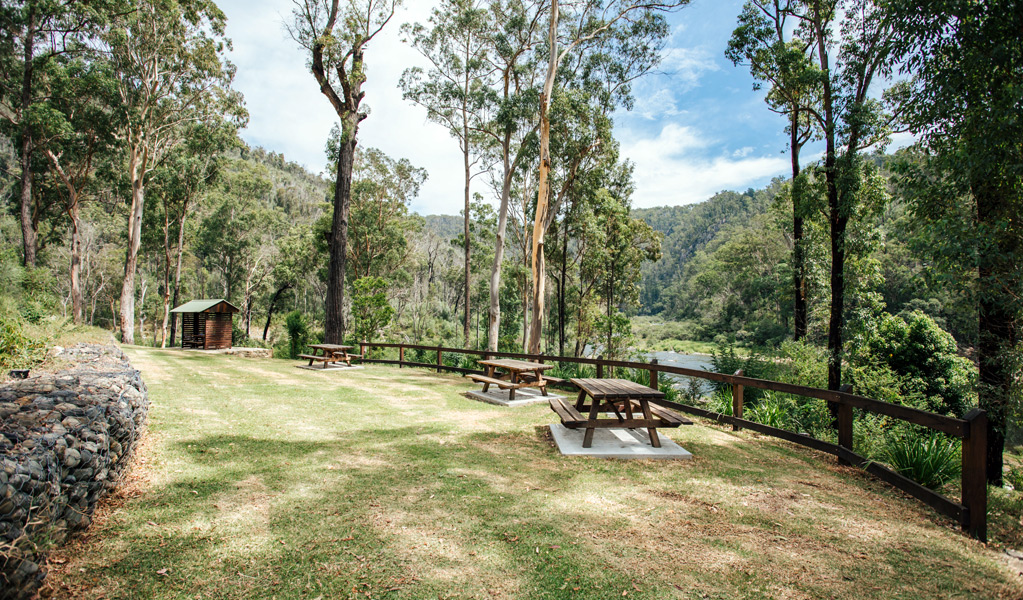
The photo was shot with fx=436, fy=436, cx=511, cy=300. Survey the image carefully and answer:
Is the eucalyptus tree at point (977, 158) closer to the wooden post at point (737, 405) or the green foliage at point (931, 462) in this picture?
the green foliage at point (931, 462)

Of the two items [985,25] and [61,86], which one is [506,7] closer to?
[985,25]

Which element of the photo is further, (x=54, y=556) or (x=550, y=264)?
(x=550, y=264)

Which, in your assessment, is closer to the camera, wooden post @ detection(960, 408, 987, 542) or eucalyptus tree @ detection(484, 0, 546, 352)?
wooden post @ detection(960, 408, 987, 542)

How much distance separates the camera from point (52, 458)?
8.33 feet

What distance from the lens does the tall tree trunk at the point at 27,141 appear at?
55.8 feet

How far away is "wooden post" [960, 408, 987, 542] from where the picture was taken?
325cm

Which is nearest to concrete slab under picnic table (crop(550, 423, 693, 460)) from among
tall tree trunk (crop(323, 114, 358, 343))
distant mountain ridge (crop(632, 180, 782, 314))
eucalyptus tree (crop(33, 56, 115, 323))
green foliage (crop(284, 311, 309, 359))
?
tall tree trunk (crop(323, 114, 358, 343))

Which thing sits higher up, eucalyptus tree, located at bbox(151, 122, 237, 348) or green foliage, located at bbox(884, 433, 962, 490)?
eucalyptus tree, located at bbox(151, 122, 237, 348)

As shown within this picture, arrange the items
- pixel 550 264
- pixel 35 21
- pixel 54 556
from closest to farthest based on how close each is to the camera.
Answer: pixel 54 556 → pixel 35 21 → pixel 550 264

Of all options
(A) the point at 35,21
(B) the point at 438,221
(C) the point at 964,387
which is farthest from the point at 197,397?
(B) the point at 438,221

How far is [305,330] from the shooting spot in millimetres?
18234

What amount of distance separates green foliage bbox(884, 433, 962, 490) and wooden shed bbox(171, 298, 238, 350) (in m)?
27.4

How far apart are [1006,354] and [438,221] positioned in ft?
471

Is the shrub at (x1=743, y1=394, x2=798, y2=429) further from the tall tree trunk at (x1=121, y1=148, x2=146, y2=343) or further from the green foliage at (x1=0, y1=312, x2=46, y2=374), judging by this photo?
the tall tree trunk at (x1=121, y1=148, x2=146, y2=343)
